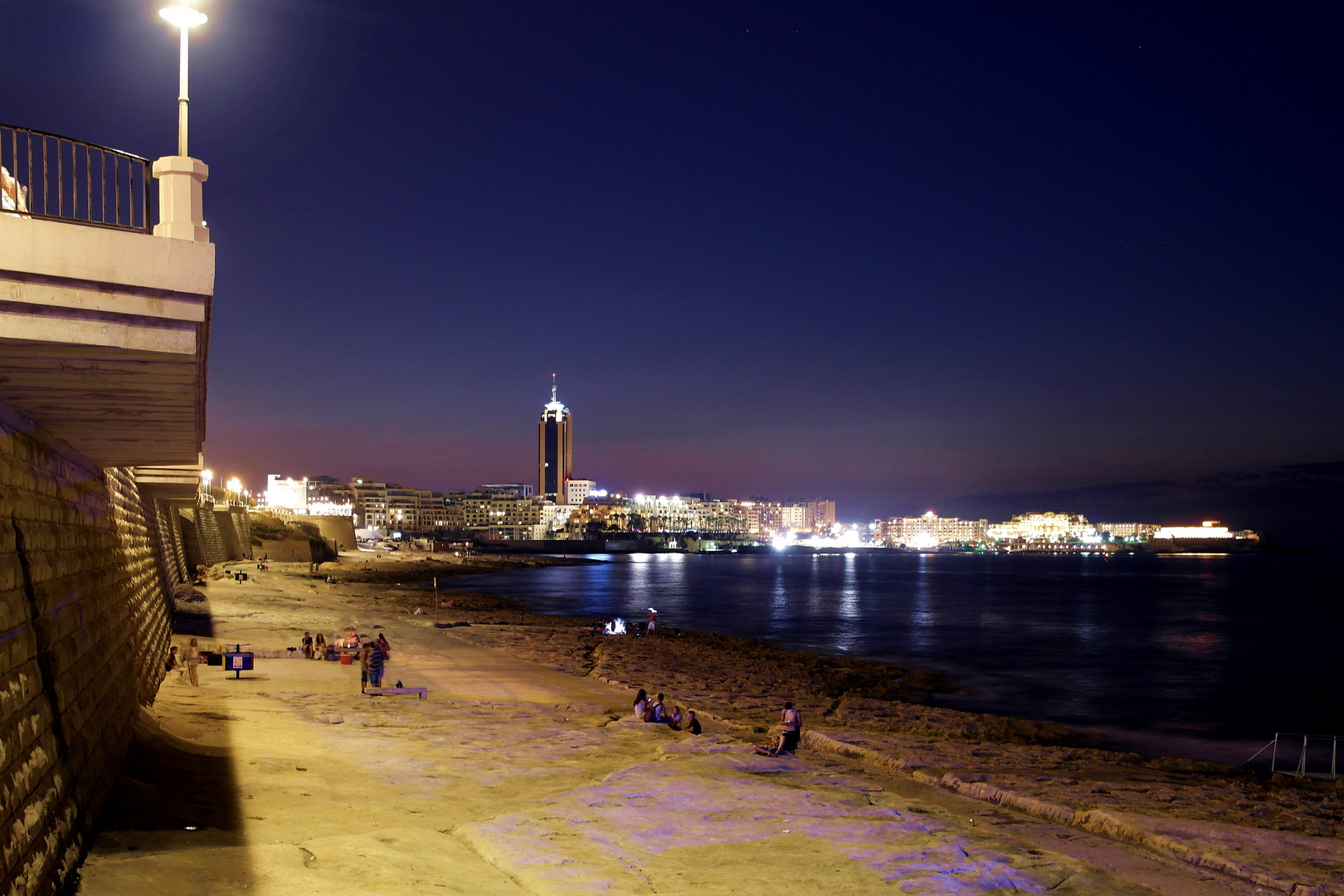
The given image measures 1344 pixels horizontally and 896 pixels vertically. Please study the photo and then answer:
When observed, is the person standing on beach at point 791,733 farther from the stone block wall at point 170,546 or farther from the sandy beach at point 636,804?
the stone block wall at point 170,546

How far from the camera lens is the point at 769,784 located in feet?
43.2

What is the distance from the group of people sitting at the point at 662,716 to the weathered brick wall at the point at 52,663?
29.9 feet

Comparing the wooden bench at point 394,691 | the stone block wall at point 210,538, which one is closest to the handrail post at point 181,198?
the wooden bench at point 394,691

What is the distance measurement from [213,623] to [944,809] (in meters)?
26.1

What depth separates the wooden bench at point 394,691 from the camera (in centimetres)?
1925

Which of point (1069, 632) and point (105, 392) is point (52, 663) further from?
point (1069, 632)

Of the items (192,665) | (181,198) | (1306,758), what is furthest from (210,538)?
(181,198)

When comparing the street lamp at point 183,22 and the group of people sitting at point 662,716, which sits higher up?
the street lamp at point 183,22

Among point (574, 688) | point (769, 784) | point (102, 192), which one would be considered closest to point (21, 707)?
→ point (102, 192)

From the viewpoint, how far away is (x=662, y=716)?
18.1 metres

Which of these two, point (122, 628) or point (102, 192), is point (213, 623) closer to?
point (122, 628)

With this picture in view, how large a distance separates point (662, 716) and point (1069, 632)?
40014mm

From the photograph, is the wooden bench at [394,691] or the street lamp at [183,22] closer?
the street lamp at [183,22]

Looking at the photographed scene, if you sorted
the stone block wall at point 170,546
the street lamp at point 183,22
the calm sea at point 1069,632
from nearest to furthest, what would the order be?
1. the street lamp at point 183,22
2. the calm sea at point 1069,632
3. the stone block wall at point 170,546
